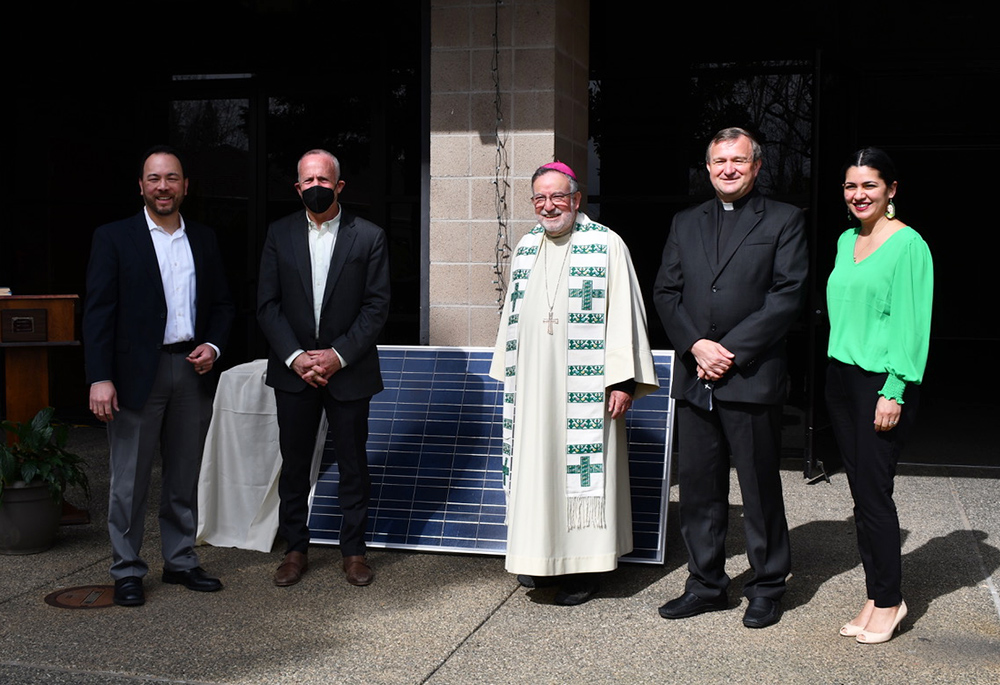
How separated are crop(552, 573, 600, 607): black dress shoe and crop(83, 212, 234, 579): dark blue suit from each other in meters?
1.70

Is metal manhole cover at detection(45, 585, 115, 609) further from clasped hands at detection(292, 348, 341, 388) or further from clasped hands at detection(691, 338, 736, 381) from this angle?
clasped hands at detection(691, 338, 736, 381)

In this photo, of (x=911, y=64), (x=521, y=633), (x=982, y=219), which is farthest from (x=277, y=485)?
(x=982, y=219)

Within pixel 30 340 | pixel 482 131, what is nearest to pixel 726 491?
pixel 482 131

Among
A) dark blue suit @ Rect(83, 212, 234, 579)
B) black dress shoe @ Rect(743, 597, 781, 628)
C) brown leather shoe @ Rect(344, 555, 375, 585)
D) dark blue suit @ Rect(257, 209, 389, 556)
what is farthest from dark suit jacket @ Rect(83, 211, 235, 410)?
black dress shoe @ Rect(743, 597, 781, 628)

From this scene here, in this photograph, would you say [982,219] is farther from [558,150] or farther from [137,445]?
[137,445]

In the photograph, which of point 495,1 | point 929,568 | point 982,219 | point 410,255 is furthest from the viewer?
point 982,219

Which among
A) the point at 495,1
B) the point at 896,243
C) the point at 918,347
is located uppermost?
the point at 495,1

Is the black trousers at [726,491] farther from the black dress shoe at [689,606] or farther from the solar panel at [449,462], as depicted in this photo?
the solar panel at [449,462]

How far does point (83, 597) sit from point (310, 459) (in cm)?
117

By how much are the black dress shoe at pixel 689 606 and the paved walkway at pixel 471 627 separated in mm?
52

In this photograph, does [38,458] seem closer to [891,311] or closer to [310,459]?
[310,459]

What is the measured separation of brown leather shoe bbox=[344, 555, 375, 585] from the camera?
5.14 meters

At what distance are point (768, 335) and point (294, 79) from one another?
6.31m

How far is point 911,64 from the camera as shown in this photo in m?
8.76
